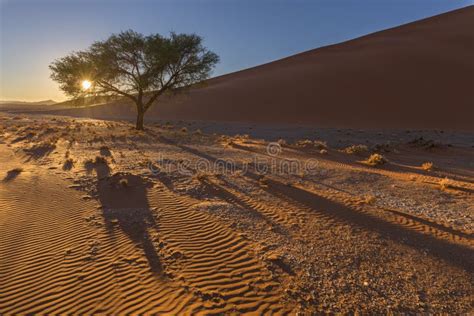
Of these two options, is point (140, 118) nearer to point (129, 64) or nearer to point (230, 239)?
point (129, 64)

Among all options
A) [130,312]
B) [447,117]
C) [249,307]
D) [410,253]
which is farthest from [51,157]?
[447,117]

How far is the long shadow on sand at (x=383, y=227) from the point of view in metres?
5.34

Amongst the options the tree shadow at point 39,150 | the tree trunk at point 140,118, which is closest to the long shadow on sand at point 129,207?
the tree shadow at point 39,150

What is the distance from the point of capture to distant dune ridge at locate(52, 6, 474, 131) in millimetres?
30734

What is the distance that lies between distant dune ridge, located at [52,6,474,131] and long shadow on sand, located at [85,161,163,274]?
2033 cm

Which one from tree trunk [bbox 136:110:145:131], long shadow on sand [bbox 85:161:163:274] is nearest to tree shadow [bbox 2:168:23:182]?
long shadow on sand [bbox 85:161:163:274]

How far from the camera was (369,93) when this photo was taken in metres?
35.5

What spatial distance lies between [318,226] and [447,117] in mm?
30570

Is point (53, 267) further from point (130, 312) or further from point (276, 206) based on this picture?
point (276, 206)

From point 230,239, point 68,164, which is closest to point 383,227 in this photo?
point 230,239

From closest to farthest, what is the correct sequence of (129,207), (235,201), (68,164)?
(129,207) → (235,201) → (68,164)

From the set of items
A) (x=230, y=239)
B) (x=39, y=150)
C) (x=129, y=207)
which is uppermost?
(x=39, y=150)

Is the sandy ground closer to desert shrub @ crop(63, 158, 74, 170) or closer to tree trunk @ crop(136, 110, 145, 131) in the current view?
desert shrub @ crop(63, 158, 74, 170)

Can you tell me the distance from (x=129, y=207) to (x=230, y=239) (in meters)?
3.26
